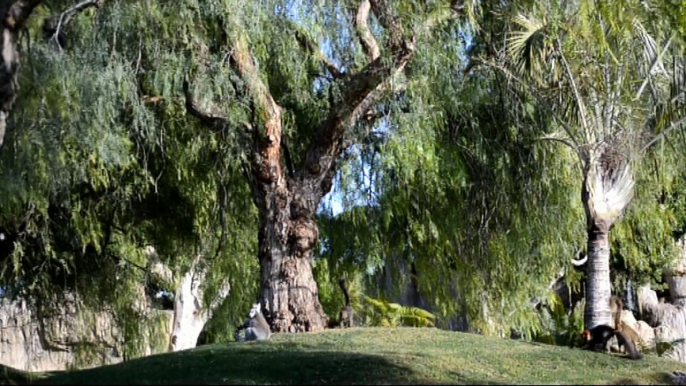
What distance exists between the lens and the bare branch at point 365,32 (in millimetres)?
16542

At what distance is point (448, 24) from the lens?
1795 centimetres

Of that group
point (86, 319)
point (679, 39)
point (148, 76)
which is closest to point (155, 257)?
point (86, 319)

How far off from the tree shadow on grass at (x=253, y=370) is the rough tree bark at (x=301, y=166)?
143 inches

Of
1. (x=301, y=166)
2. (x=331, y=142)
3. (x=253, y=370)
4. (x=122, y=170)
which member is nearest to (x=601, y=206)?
(x=331, y=142)

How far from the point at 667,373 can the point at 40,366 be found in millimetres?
22552

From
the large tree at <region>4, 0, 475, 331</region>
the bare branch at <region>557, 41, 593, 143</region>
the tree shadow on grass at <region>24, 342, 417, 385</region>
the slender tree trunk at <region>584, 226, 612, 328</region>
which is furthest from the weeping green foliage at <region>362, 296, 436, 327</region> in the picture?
the tree shadow on grass at <region>24, 342, 417, 385</region>

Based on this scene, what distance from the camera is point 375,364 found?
11.6 m

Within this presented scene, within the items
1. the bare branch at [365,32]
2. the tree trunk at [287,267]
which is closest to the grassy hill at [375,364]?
the tree trunk at [287,267]

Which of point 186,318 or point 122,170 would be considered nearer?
point 122,170

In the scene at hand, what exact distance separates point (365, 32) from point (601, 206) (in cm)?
495

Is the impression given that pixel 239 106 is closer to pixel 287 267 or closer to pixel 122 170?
pixel 122 170

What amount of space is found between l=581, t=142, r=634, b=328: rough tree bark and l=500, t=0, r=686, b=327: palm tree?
0.05 feet

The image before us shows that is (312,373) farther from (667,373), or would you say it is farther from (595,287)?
(595,287)

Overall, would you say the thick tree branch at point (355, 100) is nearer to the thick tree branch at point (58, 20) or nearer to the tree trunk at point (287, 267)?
the tree trunk at point (287, 267)
